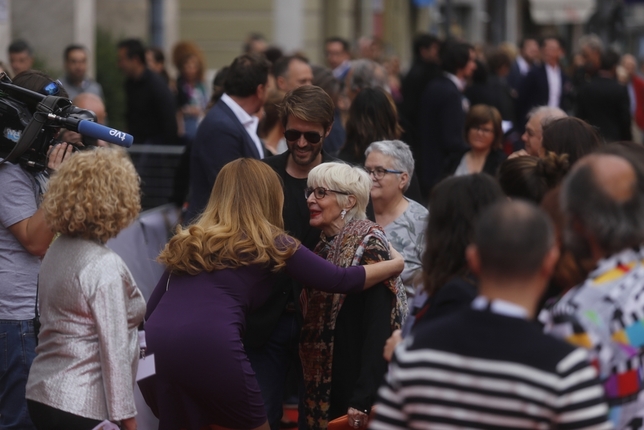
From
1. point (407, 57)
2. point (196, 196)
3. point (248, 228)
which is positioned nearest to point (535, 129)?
point (196, 196)

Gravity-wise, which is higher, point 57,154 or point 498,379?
point 57,154

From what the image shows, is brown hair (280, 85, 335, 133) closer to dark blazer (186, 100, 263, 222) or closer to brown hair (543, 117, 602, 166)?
dark blazer (186, 100, 263, 222)

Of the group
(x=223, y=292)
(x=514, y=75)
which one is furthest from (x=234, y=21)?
(x=223, y=292)

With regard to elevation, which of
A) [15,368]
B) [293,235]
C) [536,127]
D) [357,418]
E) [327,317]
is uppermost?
[536,127]

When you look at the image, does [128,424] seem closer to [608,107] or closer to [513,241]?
[513,241]

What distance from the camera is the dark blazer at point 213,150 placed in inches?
241

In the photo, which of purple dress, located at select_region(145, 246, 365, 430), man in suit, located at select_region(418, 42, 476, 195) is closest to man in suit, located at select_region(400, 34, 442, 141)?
man in suit, located at select_region(418, 42, 476, 195)

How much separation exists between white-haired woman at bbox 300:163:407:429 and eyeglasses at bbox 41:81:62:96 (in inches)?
47.5

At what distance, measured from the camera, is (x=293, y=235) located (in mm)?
5043

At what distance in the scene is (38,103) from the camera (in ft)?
14.5

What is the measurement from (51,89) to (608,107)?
8079mm

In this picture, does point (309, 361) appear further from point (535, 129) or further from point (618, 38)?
point (618, 38)

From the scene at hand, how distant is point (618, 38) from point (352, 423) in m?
22.5

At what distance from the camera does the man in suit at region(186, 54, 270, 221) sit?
6121mm
